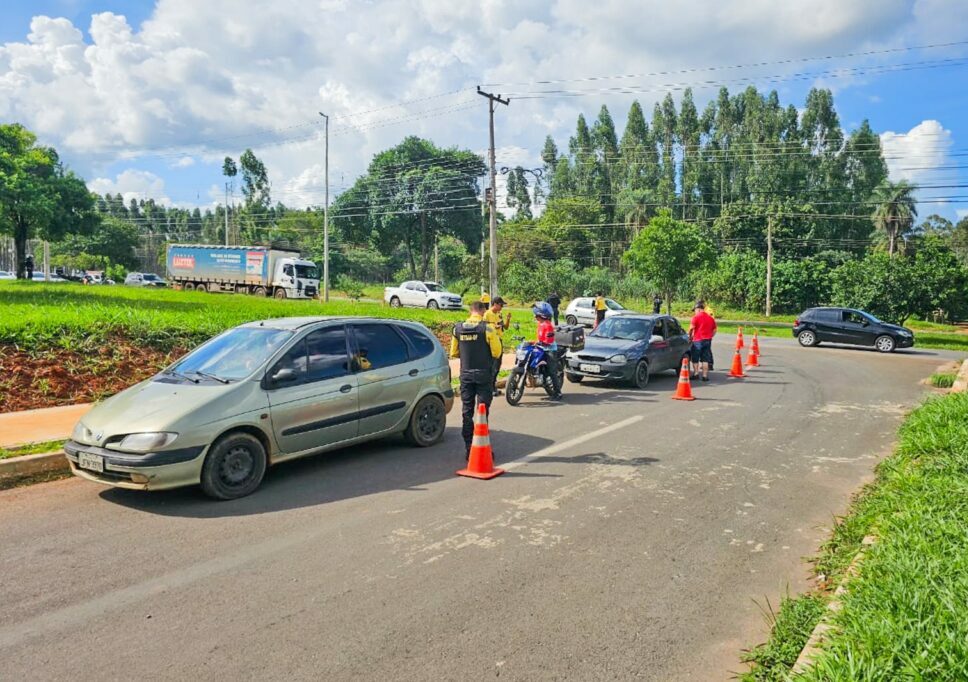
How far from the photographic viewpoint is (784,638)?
3.75 m

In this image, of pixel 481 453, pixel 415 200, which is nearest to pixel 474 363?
pixel 481 453

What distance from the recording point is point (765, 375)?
52.6 ft

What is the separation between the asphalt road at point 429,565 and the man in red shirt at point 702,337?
6.27 metres

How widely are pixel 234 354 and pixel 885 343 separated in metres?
23.9

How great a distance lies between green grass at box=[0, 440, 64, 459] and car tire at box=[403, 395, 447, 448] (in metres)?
3.79

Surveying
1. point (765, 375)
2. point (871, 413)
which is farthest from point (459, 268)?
point (871, 413)

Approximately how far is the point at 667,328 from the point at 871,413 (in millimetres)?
4608

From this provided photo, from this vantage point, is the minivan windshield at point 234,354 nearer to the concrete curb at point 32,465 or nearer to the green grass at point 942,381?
the concrete curb at point 32,465

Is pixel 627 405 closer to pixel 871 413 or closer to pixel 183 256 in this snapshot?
pixel 871 413

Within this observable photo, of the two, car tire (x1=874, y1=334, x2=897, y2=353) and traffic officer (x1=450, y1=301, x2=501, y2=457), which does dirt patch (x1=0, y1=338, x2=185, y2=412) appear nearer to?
traffic officer (x1=450, y1=301, x2=501, y2=457)

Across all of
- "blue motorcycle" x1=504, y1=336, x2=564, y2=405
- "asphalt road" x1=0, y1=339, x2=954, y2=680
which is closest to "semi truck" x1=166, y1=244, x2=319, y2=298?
→ "blue motorcycle" x1=504, y1=336, x2=564, y2=405

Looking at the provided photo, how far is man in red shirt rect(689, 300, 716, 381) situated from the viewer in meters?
14.5

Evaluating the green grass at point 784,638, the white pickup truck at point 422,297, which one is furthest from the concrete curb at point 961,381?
the white pickup truck at point 422,297

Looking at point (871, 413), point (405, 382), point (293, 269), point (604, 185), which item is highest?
point (604, 185)
